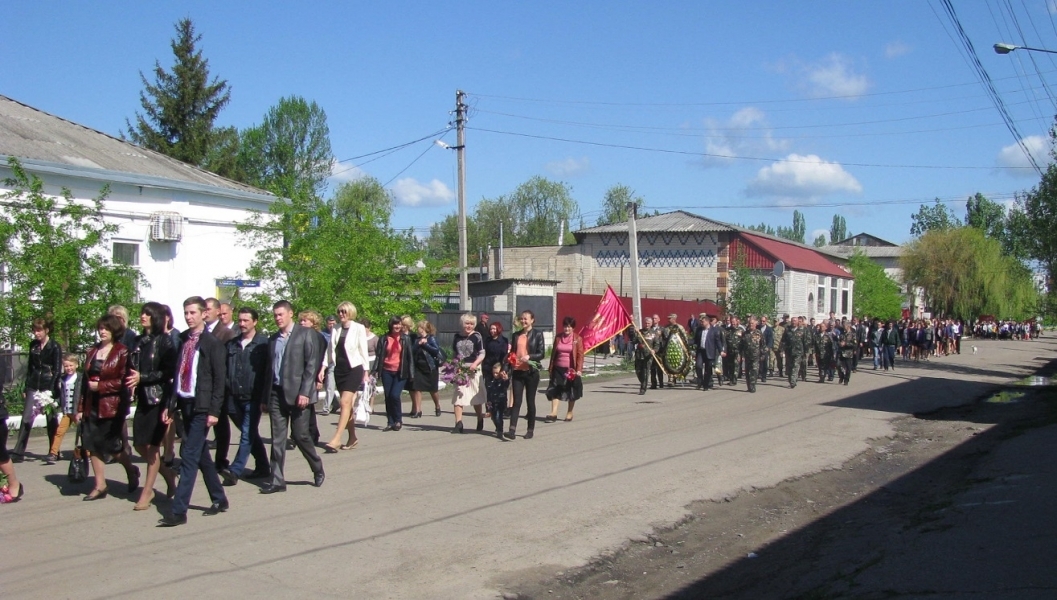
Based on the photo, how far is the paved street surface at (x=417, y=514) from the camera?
6.55 m

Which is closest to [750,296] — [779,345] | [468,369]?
[779,345]

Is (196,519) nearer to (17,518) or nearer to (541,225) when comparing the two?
(17,518)

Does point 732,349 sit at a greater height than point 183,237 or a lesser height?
lesser

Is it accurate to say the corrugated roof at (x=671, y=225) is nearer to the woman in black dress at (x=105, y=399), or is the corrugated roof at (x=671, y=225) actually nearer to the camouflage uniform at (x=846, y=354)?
the camouflage uniform at (x=846, y=354)

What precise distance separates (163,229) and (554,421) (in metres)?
10.7

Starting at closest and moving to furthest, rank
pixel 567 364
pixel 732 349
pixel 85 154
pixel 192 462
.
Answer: pixel 192 462 → pixel 567 364 → pixel 85 154 → pixel 732 349

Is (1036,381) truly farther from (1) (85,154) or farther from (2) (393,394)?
(1) (85,154)

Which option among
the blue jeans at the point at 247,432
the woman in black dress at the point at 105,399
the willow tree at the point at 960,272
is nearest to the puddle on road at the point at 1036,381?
the blue jeans at the point at 247,432

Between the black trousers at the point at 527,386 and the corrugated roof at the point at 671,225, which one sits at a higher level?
the corrugated roof at the point at 671,225

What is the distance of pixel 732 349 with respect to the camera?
23703mm

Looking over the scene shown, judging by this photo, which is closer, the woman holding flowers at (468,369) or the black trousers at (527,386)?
the black trousers at (527,386)

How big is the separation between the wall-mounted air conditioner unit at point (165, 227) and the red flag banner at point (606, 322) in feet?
30.7

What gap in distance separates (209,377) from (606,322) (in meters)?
13.7

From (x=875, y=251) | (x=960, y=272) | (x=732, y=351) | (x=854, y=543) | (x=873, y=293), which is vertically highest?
(x=875, y=251)
